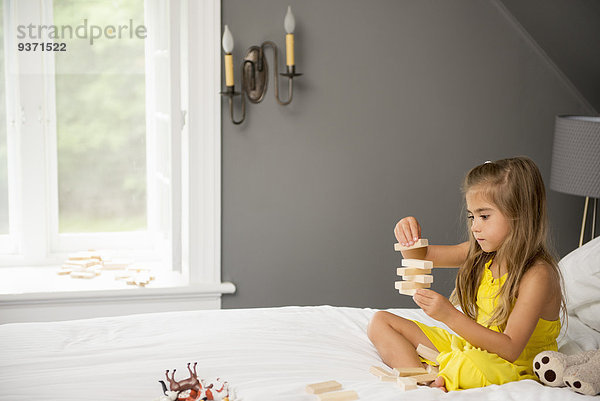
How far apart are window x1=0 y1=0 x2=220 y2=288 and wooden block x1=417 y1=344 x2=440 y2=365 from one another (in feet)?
4.38

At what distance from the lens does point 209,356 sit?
5.40 ft

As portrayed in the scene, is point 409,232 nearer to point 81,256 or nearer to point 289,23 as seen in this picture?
point 289,23

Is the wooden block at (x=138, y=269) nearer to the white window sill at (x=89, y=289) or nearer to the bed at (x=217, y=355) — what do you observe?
the white window sill at (x=89, y=289)

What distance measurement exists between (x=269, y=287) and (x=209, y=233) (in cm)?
39

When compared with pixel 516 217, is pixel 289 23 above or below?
above

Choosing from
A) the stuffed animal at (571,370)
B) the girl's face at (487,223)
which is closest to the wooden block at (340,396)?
the stuffed animal at (571,370)

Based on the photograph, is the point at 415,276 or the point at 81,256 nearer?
the point at 415,276

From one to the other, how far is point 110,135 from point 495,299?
2.23 meters

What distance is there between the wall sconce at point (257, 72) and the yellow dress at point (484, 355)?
1401 mm

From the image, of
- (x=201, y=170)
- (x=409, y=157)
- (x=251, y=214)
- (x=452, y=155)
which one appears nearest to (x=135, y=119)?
(x=201, y=170)

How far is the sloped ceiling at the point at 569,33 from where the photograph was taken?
298 cm

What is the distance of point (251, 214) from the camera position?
9.63ft

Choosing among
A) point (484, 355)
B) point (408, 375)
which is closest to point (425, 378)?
point (408, 375)

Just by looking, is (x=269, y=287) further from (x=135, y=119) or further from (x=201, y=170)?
(x=135, y=119)
